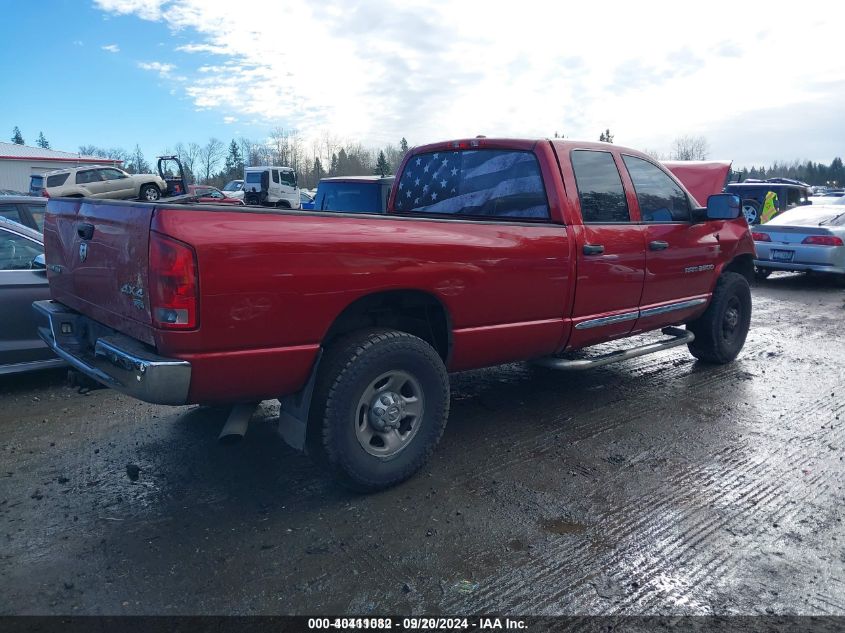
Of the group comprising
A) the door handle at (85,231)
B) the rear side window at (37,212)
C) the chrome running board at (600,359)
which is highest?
the door handle at (85,231)

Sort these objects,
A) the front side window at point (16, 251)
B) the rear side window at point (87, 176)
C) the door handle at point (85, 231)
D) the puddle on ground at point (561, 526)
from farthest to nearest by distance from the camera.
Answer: the rear side window at point (87, 176) < the front side window at point (16, 251) < the door handle at point (85, 231) < the puddle on ground at point (561, 526)

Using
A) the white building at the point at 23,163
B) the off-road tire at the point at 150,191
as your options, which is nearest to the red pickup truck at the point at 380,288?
the off-road tire at the point at 150,191

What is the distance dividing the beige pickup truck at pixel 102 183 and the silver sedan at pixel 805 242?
2261 centimetres

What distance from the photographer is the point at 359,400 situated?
134 inches

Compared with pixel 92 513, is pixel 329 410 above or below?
above

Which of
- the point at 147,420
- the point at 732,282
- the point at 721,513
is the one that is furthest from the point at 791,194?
the point at 147,420

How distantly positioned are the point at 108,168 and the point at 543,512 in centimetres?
2822

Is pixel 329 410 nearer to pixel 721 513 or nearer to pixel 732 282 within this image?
pixel 721 513

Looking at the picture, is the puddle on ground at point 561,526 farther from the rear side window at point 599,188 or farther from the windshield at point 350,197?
the windshield at point 350,197

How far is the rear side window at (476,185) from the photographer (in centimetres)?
459

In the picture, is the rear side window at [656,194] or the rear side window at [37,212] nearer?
the rear side window at [656,194]

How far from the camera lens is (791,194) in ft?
61.8

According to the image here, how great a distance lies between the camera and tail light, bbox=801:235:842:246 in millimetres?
11477

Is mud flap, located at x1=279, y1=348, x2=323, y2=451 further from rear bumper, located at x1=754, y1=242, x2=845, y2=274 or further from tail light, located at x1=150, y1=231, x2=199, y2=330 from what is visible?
rear bumper, located at x1=754, y1=242, x2=845, y2=274
